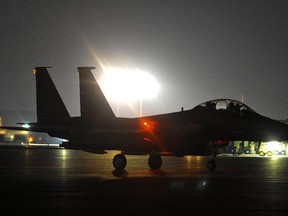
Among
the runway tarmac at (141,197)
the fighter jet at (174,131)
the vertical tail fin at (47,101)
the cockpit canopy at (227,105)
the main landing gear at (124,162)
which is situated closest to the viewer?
the runway tarmac at (141,197)

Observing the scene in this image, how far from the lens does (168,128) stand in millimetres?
22984

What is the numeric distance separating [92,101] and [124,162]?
4242 millimetres

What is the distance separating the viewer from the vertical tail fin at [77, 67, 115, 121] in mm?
26250

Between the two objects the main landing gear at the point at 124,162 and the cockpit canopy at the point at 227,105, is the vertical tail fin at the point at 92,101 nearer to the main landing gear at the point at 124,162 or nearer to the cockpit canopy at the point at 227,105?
the main landing gear at the point at 124,162

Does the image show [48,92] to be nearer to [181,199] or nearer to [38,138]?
[181,199]

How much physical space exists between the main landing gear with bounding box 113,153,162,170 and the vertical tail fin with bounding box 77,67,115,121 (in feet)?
8.55

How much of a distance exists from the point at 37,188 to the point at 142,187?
9.79 ft

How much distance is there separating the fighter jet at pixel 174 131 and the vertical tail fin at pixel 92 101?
26 cm

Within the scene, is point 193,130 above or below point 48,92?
below

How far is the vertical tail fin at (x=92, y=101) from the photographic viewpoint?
86.1 feet

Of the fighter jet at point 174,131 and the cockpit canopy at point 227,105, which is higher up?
the cockpit canopy at point 227,105

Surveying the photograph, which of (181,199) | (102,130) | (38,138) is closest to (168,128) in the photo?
(102,130)

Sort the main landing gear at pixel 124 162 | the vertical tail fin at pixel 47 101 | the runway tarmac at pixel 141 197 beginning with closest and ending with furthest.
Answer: the runway tarmac at pixel 141 197, the main landing gear at pixel 124 162, the vertical tail fin at pixel 47 101

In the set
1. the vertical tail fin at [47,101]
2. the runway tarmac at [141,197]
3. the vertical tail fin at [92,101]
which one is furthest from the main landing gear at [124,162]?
the runway tarmac at [141,197]
